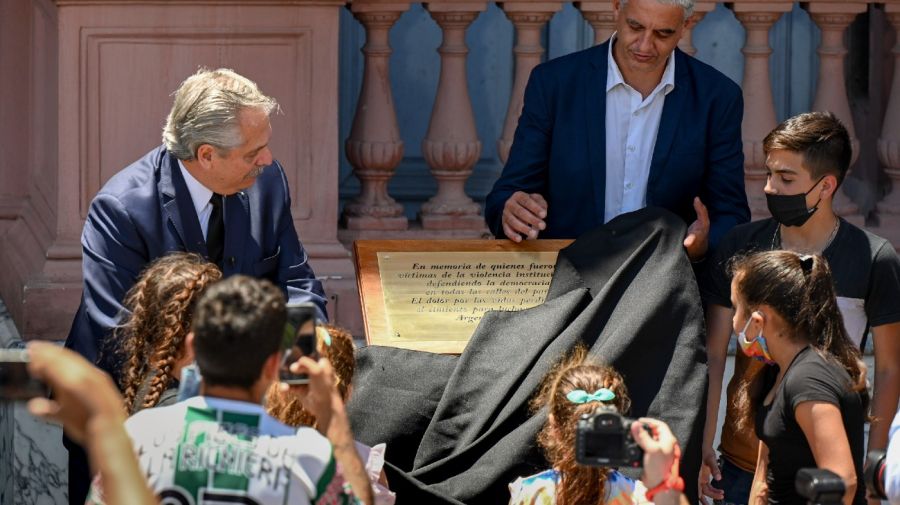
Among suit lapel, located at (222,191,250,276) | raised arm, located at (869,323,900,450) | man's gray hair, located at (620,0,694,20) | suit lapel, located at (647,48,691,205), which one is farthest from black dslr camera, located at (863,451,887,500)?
suit lapel, located at (222,191,250,276)

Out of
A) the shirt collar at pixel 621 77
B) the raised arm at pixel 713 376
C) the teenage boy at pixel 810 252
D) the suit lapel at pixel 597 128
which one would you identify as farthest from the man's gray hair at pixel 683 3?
the raised arm at pixel 713 376

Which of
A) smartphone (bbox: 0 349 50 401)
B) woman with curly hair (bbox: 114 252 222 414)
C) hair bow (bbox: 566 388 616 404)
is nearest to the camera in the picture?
smartphone (bbox: 0 349 50 401)

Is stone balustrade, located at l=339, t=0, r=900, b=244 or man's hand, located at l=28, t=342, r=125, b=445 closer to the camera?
man's hand, located at l=28, t=342, r=125, b=445

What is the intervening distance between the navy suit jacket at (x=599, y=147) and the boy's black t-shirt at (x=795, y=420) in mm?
998

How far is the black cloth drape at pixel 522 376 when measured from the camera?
4566 millimetres

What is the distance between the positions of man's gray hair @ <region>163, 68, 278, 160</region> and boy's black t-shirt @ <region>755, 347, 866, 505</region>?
1.60 meters

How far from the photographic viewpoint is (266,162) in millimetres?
4895

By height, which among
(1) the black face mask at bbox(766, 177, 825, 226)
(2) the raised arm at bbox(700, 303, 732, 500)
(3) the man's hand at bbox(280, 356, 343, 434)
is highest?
(1) the black face mask at bbox(766, 177, 825, 226)

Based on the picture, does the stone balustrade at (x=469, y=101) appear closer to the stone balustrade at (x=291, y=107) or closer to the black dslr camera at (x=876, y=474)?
the stone balustrade at (x=291, y=107)

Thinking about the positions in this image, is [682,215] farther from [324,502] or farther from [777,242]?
[324,502]

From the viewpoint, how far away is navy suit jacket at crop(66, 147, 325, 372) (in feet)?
15.6

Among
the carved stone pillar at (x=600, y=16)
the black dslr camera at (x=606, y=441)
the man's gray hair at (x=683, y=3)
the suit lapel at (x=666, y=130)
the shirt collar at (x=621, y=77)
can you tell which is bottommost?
the black dslr camera at (x=606, y=441)

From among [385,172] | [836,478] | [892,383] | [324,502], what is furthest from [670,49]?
[324,502]

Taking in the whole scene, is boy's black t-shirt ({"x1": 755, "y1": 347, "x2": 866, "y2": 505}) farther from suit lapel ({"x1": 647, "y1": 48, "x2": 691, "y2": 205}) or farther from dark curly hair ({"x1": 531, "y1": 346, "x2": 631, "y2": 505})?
suit lapel ({"x1": 647, "y1": 48, "x2": 691, "y2": 205})
